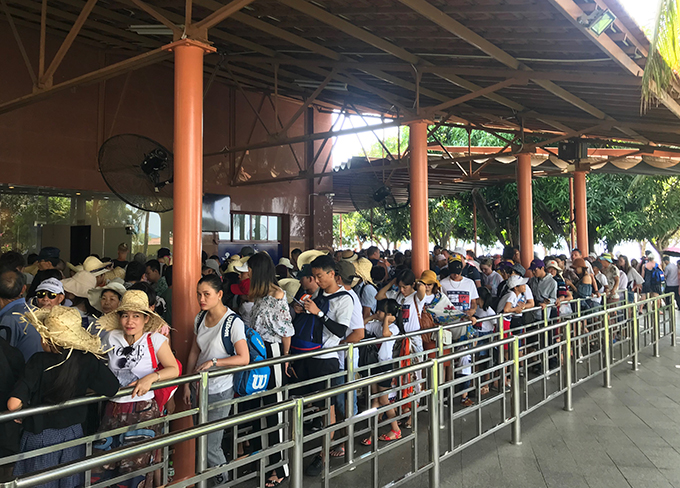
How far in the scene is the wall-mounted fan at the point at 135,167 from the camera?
22.6 feet

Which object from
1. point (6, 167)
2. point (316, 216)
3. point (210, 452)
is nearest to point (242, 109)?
point (316, 216)

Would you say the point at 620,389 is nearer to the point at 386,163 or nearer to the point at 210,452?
the point at 210,452

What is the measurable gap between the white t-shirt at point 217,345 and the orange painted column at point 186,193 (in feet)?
2.60

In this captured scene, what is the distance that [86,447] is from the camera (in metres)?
2.73

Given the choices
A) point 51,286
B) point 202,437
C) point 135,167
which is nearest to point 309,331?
point 202,437

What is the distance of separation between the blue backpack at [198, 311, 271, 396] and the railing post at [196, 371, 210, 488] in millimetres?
516

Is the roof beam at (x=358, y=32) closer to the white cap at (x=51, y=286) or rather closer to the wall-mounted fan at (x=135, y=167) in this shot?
the wall-mounted fan at (x=135, y=167)

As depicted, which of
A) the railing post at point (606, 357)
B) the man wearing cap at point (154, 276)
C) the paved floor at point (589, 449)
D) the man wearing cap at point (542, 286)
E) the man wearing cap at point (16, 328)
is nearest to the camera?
the man wearing cap at point (16, 328)

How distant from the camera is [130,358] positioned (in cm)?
335

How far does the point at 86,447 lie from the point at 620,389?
6.11m

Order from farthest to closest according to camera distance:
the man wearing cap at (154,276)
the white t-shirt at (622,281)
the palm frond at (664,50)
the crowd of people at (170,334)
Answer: the white t-shirt at (622,281)
the man wearing cap at (154,276)
the palm frond at (664,50)
the crowd of people at (170,334)

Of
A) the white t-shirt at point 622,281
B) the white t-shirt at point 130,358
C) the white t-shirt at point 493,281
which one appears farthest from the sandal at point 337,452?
the white t-shirt at point 622,281

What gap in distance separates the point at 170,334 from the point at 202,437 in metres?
2.34

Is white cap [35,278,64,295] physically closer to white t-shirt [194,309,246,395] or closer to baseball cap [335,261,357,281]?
white t-shirt [194,309,246,395]
